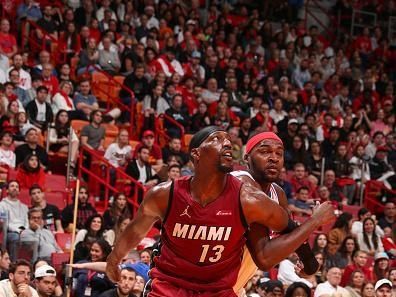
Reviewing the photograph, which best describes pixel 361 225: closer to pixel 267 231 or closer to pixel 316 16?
pixel 267 231

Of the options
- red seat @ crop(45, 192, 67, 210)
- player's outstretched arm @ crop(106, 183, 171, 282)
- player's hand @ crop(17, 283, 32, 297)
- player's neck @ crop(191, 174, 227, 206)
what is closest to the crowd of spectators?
player's hand @ crop(17, 283, 32, 297)

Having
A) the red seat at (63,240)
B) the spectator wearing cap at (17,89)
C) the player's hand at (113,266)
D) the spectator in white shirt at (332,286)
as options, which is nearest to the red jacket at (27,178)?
the red seat at (63,240)

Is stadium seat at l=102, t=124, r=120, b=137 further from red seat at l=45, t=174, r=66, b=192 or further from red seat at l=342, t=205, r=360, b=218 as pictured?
red seat at l=342, t=205, r=360, b=218

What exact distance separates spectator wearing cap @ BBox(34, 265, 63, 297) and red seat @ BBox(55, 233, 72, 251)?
1.99 metres

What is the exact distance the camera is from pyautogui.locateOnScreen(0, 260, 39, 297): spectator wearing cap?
10.0 m

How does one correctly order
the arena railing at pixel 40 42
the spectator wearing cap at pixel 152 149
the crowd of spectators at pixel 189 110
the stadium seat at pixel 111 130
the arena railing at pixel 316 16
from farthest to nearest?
the arena railing at pixel 316 16 < the arena railing at pixel 40 42 < the stadium seat at pixel 111 130 < the spectator wearing cap at pixel 152 149 < the crowd of spectators at pixel 189 110

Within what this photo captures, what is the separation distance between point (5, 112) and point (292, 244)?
31.4 feet

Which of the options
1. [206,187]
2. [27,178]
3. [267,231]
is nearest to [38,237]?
[27,178]

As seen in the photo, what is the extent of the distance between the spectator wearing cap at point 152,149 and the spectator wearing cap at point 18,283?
16.6 feet

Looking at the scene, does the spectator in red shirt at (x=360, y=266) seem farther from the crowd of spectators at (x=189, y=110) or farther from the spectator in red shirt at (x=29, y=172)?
the spectator in red shirt at (x=29, y=172)

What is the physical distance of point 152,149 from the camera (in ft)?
52.4

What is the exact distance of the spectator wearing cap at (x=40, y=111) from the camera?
15.0 m

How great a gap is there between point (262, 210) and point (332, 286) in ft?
22.4

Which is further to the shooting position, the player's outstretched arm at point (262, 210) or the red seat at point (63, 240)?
the red seat at point (63, 240)
